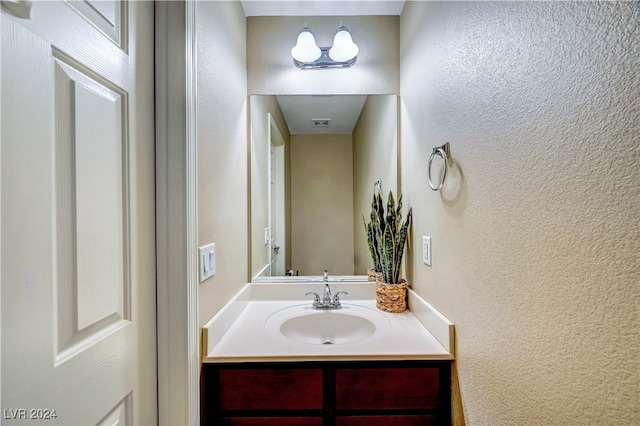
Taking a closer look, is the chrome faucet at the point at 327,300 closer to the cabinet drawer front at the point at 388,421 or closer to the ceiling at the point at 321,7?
the cabinet drawer front at the point at 388,421

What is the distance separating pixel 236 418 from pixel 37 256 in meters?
0.85

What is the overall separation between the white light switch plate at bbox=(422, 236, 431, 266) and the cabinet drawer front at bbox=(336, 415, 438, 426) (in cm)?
56

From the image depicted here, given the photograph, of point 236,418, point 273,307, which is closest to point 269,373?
point 236,418

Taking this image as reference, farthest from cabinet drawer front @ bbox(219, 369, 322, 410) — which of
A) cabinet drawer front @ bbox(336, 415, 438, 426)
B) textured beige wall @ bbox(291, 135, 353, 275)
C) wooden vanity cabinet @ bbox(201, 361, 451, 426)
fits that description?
textured beige wall @ bbox(291, 135, 353, 275)

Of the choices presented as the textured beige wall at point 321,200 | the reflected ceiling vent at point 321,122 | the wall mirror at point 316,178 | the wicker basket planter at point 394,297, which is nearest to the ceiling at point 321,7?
the wall mirror at point 316,178

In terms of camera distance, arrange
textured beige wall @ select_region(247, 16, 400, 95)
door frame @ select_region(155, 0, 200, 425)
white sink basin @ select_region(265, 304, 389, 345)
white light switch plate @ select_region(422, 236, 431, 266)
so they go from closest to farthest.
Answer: door frame @ select_region(155, 0, 200, 425) → white light switch plate @ select_region(422, 236, 431, 266) → white sink basin @ select_region(265, 304, 389, 345) → textured beige wall @ select_region(247, 16, 400, 95)

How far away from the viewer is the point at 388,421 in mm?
1014

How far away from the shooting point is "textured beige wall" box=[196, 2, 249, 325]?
1.00 metres

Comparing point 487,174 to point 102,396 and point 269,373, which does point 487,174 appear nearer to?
point 269,373

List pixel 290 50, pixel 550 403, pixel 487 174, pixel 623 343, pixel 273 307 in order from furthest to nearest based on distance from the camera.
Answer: pixel 290 50
pixel 273 307
pixel 487 174
pixel 550 403
pixel 623 343

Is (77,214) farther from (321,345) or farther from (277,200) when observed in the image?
(277,200)

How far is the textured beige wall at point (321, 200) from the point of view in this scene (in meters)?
1.69

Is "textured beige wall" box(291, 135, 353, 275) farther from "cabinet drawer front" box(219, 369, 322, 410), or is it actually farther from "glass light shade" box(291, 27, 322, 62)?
"cabinet drawer front" box(219, 369, 322, 410)

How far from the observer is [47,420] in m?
0.53
